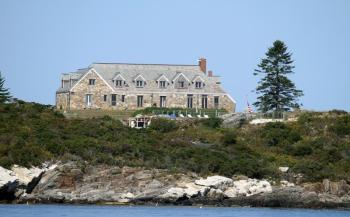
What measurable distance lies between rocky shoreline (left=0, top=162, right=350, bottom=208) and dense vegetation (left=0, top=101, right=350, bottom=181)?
4.68 ft

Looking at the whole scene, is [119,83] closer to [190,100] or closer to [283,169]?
[190,100]

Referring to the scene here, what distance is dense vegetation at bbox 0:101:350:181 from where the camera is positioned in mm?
75438

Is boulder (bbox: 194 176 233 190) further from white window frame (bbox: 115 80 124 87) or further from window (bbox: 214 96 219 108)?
window (bbox: 214 96 219 108)

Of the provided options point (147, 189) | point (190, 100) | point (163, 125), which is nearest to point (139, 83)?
point (190, 100)

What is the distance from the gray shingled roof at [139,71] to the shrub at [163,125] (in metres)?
12.9

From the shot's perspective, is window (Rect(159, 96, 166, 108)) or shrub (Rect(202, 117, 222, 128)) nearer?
shrub (Rect(202, 117, 222, 128))

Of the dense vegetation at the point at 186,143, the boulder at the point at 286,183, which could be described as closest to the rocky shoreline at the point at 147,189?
the boulder at the point at 286,183

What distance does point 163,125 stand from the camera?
90125 millimetres

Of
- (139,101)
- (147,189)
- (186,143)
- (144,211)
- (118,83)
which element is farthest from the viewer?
(139,101)

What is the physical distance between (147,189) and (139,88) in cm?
3275

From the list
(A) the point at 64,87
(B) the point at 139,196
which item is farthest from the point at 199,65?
(B) the point at 139,196

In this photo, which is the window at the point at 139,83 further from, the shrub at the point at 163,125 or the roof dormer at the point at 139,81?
the shrub at the point at 163,125

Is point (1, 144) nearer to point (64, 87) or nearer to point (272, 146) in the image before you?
point (272, 146)

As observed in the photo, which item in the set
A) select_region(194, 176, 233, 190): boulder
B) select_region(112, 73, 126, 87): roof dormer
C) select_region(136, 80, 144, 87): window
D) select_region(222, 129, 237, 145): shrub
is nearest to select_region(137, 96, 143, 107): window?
select_region(136, 80, 144, 87): window
